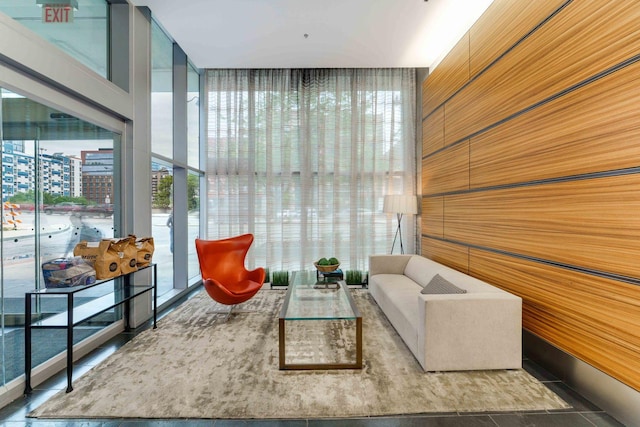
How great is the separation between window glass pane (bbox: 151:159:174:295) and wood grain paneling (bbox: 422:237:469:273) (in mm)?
3781

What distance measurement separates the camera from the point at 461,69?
3.52m

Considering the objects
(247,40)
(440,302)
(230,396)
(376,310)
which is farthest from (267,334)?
(247,40)

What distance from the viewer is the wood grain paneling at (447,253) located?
3428mm

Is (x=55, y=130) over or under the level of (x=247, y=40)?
under

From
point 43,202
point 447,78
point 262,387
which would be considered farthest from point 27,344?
point 447,78

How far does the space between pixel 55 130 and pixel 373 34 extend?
3.54 m

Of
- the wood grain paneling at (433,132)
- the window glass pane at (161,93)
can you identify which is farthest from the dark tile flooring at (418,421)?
the wood grain paneling at (433,132)

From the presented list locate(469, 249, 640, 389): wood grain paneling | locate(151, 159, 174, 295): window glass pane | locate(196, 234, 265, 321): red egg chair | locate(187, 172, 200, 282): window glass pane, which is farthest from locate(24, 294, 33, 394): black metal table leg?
locate(469, 249, 640, 389): wood grain paneling

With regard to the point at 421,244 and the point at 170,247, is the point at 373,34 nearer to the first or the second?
the point at 421,244

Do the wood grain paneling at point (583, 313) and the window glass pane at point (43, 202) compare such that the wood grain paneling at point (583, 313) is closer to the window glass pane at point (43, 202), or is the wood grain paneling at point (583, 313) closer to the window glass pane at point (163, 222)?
the window glass pane at point (43, 202)

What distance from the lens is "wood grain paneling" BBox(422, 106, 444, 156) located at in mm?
4055

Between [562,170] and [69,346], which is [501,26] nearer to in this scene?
[562,170]

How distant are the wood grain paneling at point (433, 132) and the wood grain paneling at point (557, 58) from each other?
2.53ft

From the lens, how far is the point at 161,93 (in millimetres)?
4055
